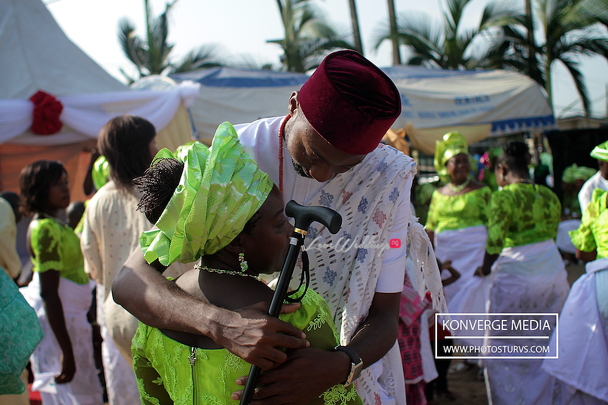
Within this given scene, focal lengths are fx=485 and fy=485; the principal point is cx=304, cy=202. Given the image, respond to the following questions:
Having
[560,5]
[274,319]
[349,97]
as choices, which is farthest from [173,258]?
[560,5]

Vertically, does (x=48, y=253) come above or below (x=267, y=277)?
below

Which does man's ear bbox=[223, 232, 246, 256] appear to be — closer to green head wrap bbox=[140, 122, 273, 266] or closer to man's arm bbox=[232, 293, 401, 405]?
green head wrap bbox=[140, 122, 273, 266]

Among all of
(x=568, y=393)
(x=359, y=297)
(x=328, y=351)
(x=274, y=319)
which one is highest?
(x=274, y=319)

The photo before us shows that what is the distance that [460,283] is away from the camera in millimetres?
5457

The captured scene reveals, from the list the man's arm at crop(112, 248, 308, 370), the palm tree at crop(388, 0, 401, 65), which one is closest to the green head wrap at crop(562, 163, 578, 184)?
the palm tree at crop(388, 0, 401, 65)

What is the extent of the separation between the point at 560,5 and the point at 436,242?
1140 centimetres

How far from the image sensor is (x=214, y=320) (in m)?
1.20

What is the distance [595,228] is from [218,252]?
10.9ft

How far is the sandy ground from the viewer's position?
186 inches

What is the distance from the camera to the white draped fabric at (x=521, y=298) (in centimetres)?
428

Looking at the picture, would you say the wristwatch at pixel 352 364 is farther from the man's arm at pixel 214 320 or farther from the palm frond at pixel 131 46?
the palm frond at pixel 131 46

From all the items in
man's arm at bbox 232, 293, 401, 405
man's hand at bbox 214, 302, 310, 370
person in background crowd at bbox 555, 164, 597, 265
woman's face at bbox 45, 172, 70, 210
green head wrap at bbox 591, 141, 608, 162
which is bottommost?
person in background crowd at bbox 555, 164, 597, 265

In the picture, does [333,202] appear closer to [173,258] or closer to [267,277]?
[267,277]

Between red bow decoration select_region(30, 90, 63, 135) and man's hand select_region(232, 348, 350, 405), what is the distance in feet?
16.7
